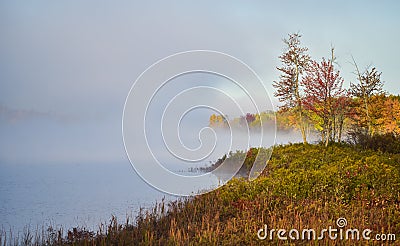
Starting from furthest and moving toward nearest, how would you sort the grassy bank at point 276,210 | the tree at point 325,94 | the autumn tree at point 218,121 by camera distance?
the tree at point 325,94, the autumn tree at point 218,121, the grassy bank at point 276,210

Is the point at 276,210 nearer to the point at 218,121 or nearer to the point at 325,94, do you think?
the point at 218,121

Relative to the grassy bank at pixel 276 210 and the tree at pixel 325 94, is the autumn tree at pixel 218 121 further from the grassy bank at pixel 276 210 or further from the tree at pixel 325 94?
the tree at pixel 325 94

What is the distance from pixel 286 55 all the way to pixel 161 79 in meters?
10.8

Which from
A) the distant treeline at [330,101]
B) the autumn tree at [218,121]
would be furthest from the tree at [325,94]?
the autumn tree at [218,121]

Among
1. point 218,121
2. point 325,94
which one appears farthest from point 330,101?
point 218,121

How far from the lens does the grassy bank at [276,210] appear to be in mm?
5488

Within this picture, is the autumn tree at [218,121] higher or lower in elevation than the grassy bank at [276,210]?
higher

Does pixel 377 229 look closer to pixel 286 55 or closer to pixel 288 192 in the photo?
pixel 288 192

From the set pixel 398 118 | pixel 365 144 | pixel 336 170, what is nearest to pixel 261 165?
pixel 336 170

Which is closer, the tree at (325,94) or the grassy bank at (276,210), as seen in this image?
the grassy bank at (276,210)

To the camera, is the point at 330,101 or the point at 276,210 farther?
the point at 330,101

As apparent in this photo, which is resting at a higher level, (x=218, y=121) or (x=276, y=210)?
(x=218, y=121)

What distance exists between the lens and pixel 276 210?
675cm

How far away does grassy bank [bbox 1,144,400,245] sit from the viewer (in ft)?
18.0
